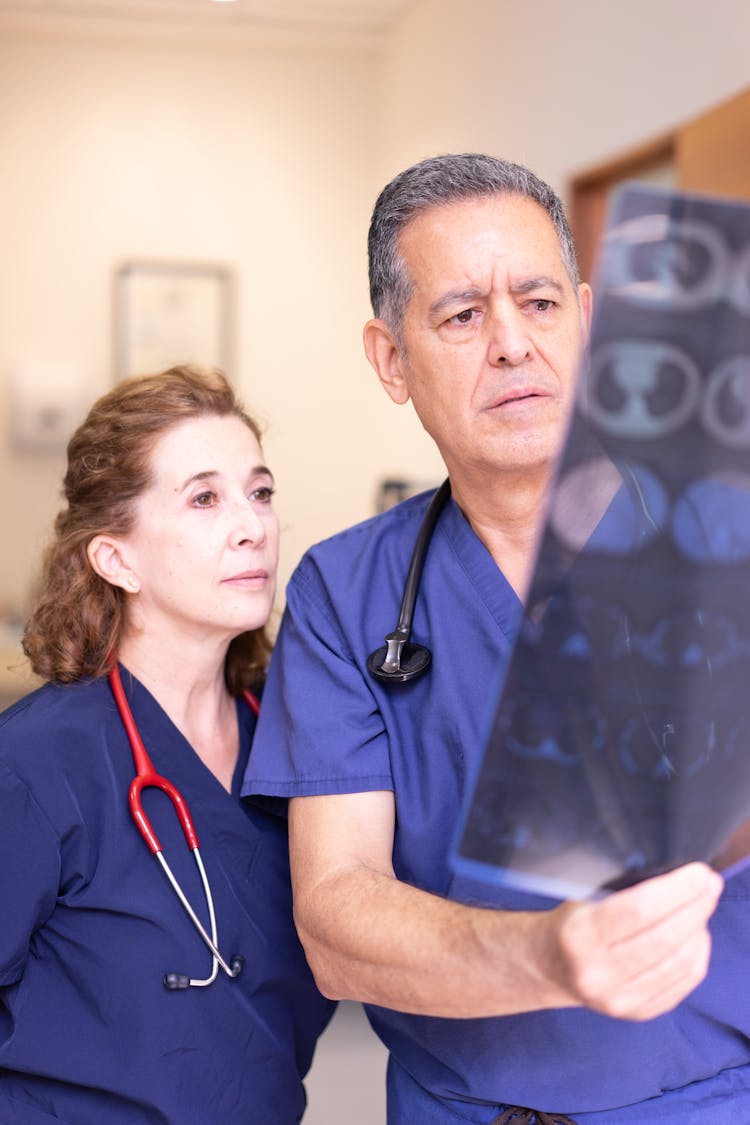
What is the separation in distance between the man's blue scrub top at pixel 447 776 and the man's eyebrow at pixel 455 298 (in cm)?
22

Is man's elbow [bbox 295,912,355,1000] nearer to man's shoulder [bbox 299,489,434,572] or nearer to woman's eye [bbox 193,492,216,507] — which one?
man's shoulder [bbox 299,489,434,572]

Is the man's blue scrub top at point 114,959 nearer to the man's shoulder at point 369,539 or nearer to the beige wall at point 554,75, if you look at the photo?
the man's shoulder at point 369,539

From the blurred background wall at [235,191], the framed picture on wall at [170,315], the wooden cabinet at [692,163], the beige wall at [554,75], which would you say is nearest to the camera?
the wooden cabinet at [692,163]

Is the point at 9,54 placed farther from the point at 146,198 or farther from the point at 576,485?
the point at 576,485

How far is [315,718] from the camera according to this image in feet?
3.83

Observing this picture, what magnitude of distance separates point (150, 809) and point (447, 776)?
15.0 inches

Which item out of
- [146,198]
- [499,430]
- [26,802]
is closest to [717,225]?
[499,430]

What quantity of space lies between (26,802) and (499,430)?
24.0 inches

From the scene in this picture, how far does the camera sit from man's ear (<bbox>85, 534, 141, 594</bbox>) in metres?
1.50

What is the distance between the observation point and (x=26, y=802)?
127 centimetres

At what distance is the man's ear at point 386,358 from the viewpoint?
4.22 ft

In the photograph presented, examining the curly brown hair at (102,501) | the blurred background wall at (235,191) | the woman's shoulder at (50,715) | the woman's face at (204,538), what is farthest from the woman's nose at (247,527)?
the blurred background wall at (235,191)

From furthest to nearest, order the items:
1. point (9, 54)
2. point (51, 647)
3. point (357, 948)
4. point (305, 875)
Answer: point (9, 54) < point (51, 647) < point (305, 875) < point (357, 948)

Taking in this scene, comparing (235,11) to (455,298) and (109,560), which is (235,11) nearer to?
(109,560)
